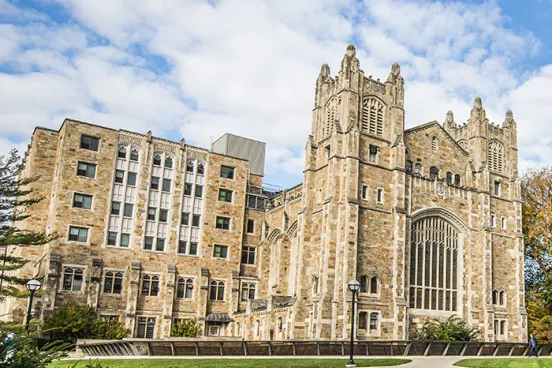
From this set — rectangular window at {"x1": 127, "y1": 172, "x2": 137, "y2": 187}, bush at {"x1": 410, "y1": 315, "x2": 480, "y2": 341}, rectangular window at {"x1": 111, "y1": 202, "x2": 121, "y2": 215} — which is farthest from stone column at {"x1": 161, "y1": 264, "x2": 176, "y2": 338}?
bush at {"x1": 410, "y1": 315, "x2": 480, "y2": 341}

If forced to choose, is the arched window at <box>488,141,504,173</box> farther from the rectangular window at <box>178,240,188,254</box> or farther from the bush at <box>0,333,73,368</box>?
the bush at <box>0,333,73,368</box>

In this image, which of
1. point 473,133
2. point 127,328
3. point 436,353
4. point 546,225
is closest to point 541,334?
point 546,225

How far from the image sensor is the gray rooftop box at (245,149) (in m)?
53.7

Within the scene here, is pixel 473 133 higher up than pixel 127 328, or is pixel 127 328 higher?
pixel 473 133

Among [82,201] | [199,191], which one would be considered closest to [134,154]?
[82,201]

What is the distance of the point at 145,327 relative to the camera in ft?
130

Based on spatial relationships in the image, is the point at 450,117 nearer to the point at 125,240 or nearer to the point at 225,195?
the point at 225,195

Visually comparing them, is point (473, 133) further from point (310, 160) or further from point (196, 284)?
point (196, 284)

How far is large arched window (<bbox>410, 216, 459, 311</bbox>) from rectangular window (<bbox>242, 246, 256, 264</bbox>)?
13.1 metres

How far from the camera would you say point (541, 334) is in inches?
1640

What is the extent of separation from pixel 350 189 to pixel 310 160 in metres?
4.84

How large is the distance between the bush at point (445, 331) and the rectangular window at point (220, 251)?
15163 millimetres

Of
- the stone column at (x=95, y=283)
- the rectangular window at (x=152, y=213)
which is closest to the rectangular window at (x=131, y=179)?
the rectangular window at (x=152, y=213)

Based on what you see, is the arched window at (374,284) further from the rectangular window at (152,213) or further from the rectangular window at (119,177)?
the rectangular window at (119,177)
